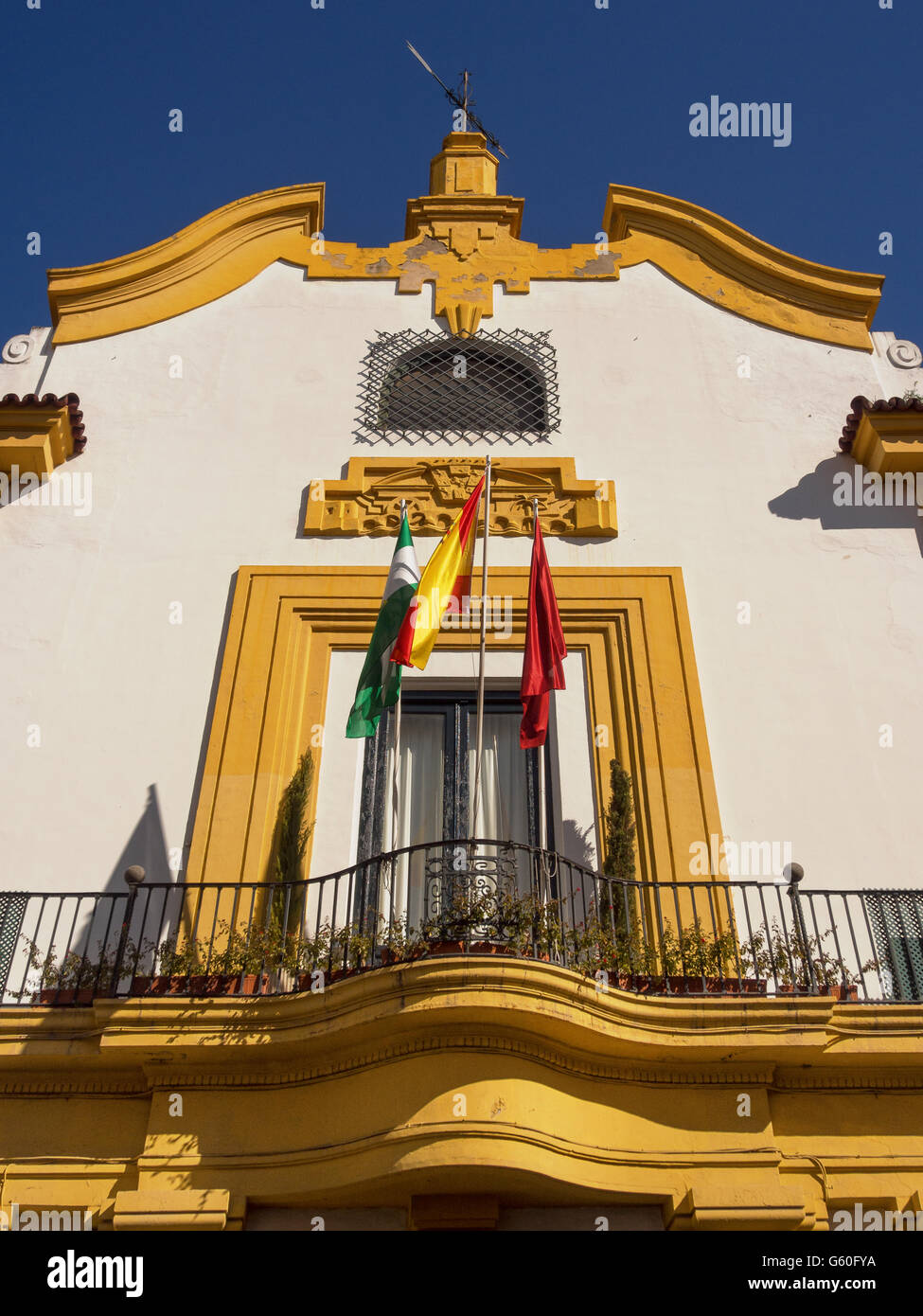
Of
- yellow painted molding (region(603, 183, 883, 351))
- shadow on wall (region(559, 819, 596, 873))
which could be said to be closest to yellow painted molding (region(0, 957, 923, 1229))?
shadow on wall (region(559, 819, 596, 873))

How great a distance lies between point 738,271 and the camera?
47.9 ft

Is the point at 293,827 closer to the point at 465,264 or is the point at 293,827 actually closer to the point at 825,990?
the point at 825,990

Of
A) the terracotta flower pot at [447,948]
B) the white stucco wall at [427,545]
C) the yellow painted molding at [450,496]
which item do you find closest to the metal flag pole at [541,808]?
the white stucco wall at [427,545]

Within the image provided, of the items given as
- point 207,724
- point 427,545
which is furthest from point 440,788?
point 427,545

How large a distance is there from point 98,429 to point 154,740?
12.9ft

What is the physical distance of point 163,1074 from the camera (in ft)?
27.6

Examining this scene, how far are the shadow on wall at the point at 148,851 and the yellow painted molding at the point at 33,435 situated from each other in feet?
13.1

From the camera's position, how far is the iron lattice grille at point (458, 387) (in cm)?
1323

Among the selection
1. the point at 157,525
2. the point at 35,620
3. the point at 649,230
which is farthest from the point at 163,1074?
the point at 649,230

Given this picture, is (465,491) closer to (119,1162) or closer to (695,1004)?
(695,1004)

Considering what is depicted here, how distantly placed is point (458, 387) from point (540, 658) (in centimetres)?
466

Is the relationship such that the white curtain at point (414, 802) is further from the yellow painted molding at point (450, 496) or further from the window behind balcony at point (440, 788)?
the yellow painted molding at point (450, 496)

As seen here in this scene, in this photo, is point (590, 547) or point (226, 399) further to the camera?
point (226, 399)
